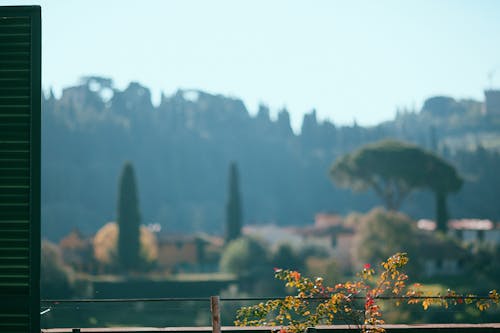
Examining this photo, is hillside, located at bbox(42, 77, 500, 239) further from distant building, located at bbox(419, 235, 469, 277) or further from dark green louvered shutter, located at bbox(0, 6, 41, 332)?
dark green louvered shutter, located at bbox(0, 6, 41, 332)

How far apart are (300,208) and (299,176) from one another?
724 centimetres

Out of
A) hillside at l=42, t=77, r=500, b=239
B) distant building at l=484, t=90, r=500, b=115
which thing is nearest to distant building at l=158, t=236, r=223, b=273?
hillside at l=42, t=77, r=500, b=239

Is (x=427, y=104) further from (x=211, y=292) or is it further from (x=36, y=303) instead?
(x=36, y=303)

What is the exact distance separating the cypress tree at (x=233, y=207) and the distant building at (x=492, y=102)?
318 ft

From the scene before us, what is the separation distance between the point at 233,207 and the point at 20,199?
48446 mm

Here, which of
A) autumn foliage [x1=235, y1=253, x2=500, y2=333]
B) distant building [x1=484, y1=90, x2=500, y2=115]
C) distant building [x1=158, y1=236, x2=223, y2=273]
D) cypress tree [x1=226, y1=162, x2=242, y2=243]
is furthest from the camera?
distant building [x1=484, y1=90, x2=500, y2=115]

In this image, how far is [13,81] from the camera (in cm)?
580

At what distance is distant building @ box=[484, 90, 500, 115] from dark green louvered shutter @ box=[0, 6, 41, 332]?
143 meters

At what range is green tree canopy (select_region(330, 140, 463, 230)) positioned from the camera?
176 ft

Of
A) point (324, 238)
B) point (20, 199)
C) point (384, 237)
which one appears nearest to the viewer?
point (20, 199)

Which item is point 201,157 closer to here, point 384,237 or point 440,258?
point 440,258

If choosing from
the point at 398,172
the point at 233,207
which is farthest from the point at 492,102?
the point at 233,207

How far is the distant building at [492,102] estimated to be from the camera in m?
143

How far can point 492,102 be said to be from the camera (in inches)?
5743
